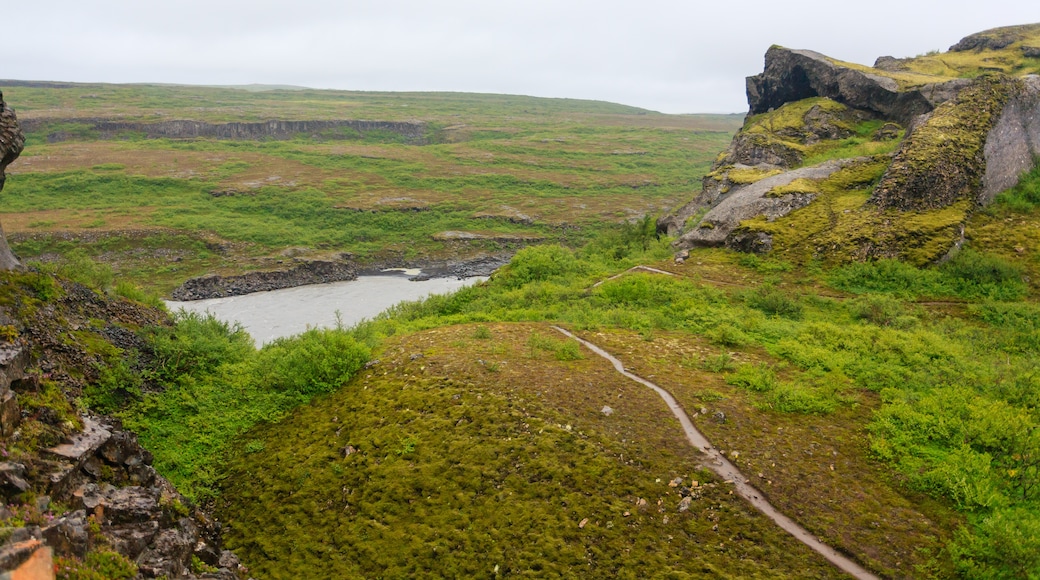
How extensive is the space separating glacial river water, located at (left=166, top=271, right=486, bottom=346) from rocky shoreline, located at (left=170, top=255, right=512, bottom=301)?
1.27m

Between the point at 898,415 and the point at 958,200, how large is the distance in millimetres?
18964

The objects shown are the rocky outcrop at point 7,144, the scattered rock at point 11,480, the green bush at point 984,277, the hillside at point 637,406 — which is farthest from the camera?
the green bush at point 984,277

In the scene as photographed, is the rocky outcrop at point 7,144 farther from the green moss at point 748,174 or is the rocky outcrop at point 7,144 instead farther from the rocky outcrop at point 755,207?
the green moss at point 748,174

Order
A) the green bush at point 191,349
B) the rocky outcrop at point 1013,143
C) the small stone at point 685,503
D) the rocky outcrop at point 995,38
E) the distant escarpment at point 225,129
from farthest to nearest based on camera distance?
the distant escarpment at point 225,129
the rocky outcrop at point 995,38
the rocky outcrop at point 1013,143
the green bush at point 191,349
the small stone at point 685,503

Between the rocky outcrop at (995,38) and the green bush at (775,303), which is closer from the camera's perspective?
the green bush at (775,303)

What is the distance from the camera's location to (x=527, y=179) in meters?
110

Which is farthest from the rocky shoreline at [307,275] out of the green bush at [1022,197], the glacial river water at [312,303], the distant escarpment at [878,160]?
the green bush at [1022,197]

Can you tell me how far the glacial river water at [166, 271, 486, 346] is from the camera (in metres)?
42.9

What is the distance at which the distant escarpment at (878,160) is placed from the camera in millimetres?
27344

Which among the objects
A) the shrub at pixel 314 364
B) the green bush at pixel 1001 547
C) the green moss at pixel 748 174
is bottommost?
the shrub at pixel 314 364

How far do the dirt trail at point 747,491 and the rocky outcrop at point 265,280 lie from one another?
47767 millimetres

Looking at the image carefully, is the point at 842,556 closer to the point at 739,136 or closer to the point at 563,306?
the point at 563,306

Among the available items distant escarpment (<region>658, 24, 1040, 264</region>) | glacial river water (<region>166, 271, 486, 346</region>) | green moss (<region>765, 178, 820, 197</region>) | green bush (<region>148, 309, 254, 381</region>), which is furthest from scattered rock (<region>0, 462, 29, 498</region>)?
green moss (<region>765, 178, 820, 197</region>)

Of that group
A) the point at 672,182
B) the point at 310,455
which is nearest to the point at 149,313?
the point at 310,455
